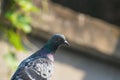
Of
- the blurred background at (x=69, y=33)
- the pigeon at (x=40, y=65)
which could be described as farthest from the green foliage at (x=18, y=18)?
the pigeon at (x=40, y=65)

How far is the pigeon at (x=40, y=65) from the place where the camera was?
5.39 feet

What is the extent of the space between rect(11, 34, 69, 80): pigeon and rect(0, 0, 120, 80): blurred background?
6.27 ft

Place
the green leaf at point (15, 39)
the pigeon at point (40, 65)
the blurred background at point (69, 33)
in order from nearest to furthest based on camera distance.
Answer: the pigeon at point (40, 65), the green leaf at point (15, 39), the blurred background at point (69, 33)

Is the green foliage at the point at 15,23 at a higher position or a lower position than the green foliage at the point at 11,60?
higher

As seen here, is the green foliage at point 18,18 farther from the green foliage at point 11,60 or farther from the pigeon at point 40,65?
the pigeon at point 40,65

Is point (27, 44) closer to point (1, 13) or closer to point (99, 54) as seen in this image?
Answer: point (1, 13)

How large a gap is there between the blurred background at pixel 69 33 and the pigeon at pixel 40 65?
191cm

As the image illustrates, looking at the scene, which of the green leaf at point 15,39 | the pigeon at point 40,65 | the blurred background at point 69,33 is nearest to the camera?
the pigeon at point 40,65

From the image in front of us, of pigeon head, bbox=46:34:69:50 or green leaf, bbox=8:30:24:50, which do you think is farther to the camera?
green leaf, bbox=8:30:24:50

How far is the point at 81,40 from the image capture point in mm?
4215

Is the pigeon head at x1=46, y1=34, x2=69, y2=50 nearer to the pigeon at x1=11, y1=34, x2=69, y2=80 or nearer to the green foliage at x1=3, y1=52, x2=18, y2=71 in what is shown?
the pigeon at x1=11, y1=34, x2=69, y2=80

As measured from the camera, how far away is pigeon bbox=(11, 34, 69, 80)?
164 centimetres

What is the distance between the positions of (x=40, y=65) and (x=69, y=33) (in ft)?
8.01

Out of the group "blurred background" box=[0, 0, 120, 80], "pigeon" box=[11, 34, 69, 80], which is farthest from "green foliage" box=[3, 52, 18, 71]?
"pigeon" box=[11, 34, 69, 80]
